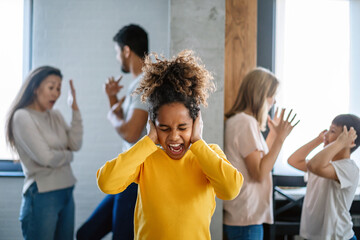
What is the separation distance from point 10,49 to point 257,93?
204cm

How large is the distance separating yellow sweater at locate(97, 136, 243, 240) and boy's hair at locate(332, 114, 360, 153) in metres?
0.87

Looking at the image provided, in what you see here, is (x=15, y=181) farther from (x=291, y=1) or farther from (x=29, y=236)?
(x=291, y=1)

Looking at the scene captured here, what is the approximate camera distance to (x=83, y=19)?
2.49m

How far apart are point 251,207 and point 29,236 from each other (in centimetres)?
125

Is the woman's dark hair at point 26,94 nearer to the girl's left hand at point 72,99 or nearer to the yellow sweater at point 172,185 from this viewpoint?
the girl's left hand at point 72,99

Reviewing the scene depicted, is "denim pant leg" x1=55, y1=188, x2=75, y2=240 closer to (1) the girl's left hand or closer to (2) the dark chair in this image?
(1) the girl's left hand

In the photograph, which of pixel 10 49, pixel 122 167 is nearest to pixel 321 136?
pixel 122 167

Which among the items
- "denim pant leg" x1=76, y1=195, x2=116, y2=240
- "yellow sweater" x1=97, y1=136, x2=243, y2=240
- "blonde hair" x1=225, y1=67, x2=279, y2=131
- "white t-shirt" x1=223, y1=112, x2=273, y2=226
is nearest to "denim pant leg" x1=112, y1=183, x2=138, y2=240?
"denim pant leg" x1=76, y1=195, x2=116, y2=240

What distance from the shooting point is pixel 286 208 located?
181 cm

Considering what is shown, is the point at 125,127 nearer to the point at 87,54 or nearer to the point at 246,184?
the point at 246,184

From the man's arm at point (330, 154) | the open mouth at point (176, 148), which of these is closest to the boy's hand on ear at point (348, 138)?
the man's arm at point (330, 154)

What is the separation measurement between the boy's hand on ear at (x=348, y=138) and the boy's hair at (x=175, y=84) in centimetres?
87

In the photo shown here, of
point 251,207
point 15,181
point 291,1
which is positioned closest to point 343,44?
point 291,1

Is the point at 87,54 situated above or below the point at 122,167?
above
